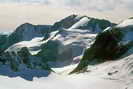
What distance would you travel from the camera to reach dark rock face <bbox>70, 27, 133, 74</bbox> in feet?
489

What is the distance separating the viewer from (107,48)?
532ft

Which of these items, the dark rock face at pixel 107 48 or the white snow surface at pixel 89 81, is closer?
the white snow surface at pixel 89 81

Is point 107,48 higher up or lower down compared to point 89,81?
lower down

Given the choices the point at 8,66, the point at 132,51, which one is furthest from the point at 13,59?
the point at 132,51

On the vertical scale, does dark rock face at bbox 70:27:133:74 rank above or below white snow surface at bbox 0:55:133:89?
below

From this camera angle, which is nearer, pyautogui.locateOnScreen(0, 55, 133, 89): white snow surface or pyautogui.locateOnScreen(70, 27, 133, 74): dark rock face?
pyautogui.locateOnScreen(0, 55, 133, 89): white snow surface

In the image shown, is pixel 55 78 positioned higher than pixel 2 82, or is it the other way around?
pixel 2 82

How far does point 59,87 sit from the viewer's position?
8862 centimetres

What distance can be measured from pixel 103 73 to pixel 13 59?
29.6m

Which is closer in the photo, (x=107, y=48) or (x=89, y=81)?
(x=89, y=81)

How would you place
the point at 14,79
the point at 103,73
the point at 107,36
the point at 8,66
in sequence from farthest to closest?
the point at 107,36, the point at 103,73, the point at 8,66, the point at 14,79

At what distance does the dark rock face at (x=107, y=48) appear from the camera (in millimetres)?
149038

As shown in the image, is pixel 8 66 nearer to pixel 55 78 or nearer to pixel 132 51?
pixel 55 78

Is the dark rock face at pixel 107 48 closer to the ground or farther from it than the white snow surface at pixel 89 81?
closer to the ground
